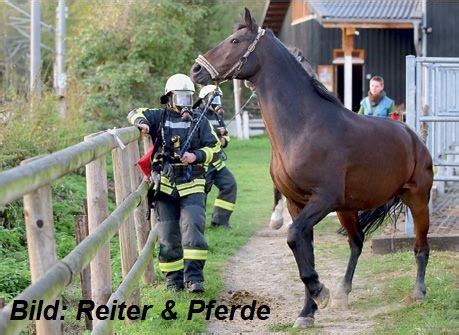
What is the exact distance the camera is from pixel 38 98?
13727 mm

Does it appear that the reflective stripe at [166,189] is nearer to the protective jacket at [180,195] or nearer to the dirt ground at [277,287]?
the protective jacket at [180,195]

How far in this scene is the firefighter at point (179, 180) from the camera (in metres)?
7.83

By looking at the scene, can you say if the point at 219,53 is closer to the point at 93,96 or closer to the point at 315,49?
the point at 93,96

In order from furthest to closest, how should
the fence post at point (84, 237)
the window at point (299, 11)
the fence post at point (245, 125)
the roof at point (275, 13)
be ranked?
the fence post at point (245, 125) < the roof at point (275, 13) < the window at point (299, 11) < the fence post at point (84, 237)

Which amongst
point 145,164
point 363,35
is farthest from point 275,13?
point 145,164

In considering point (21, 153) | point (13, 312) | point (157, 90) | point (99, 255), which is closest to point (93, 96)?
point (157, 90)

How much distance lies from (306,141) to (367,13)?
17703 mm

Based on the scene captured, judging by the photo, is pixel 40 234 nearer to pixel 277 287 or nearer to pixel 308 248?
pixel 308 248

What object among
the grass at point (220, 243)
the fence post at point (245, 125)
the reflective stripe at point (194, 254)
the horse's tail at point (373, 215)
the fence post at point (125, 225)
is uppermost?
the fence post at point (125, 225)

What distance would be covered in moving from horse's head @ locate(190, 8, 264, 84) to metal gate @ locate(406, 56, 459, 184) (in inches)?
133

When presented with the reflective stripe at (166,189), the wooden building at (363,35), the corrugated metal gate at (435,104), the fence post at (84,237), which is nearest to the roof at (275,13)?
the wooden building at (363,35)

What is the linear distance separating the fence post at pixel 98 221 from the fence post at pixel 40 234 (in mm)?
1508

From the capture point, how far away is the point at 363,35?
28.6 metres

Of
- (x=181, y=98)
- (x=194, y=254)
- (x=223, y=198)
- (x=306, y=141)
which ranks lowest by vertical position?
(x=223, y=198)
